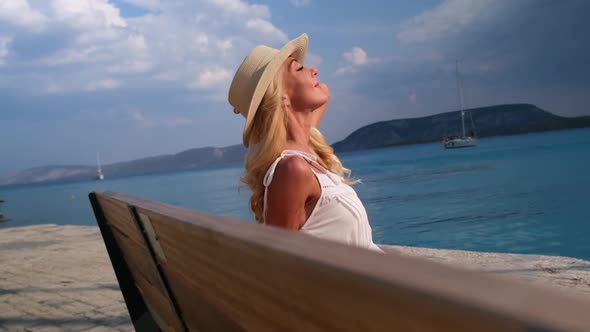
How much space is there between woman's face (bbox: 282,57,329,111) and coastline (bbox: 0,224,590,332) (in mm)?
1101

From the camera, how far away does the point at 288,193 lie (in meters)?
1.97

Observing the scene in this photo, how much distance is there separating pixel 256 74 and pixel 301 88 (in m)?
0.20

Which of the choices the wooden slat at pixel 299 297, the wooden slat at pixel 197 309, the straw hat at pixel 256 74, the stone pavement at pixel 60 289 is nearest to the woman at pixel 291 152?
the straw hat at pixel 256 74

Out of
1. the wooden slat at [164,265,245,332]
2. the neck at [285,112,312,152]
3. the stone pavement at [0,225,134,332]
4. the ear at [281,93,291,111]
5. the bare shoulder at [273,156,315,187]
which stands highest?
the ear at [281,93,291,111]

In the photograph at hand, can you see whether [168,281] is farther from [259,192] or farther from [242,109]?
[242,109]

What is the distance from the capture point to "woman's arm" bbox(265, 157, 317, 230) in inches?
77.1

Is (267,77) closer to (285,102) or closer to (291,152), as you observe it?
(285,102)

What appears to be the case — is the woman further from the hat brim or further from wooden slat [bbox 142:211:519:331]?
wooden slat [bbox 142:211:519:331]

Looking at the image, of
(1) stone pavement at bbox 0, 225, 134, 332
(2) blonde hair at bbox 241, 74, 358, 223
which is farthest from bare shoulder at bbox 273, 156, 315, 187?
(1) stone pavement at bbox 0, 225, 134, 332

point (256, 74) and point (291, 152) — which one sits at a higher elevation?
point (256, 74)

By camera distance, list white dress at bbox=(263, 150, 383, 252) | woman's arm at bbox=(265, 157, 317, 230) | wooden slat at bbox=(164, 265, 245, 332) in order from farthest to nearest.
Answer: white dress at bbox=(263, 150, 383, 252), woman's arm at bbox=(265, 157, 317, 230), wooden slat at bbox=(164, 265, 245, 332)

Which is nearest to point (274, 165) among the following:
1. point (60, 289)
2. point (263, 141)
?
point (263, 141)

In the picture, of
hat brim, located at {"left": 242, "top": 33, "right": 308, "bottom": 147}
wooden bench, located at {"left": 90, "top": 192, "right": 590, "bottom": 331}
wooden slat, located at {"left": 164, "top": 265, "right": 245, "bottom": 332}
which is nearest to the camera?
wooden bench, located at {"left": 90, "top": 192, "right": 590, "bottom": 331}

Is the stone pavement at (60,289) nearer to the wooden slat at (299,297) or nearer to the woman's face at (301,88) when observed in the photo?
the woman's face at (301,88)
